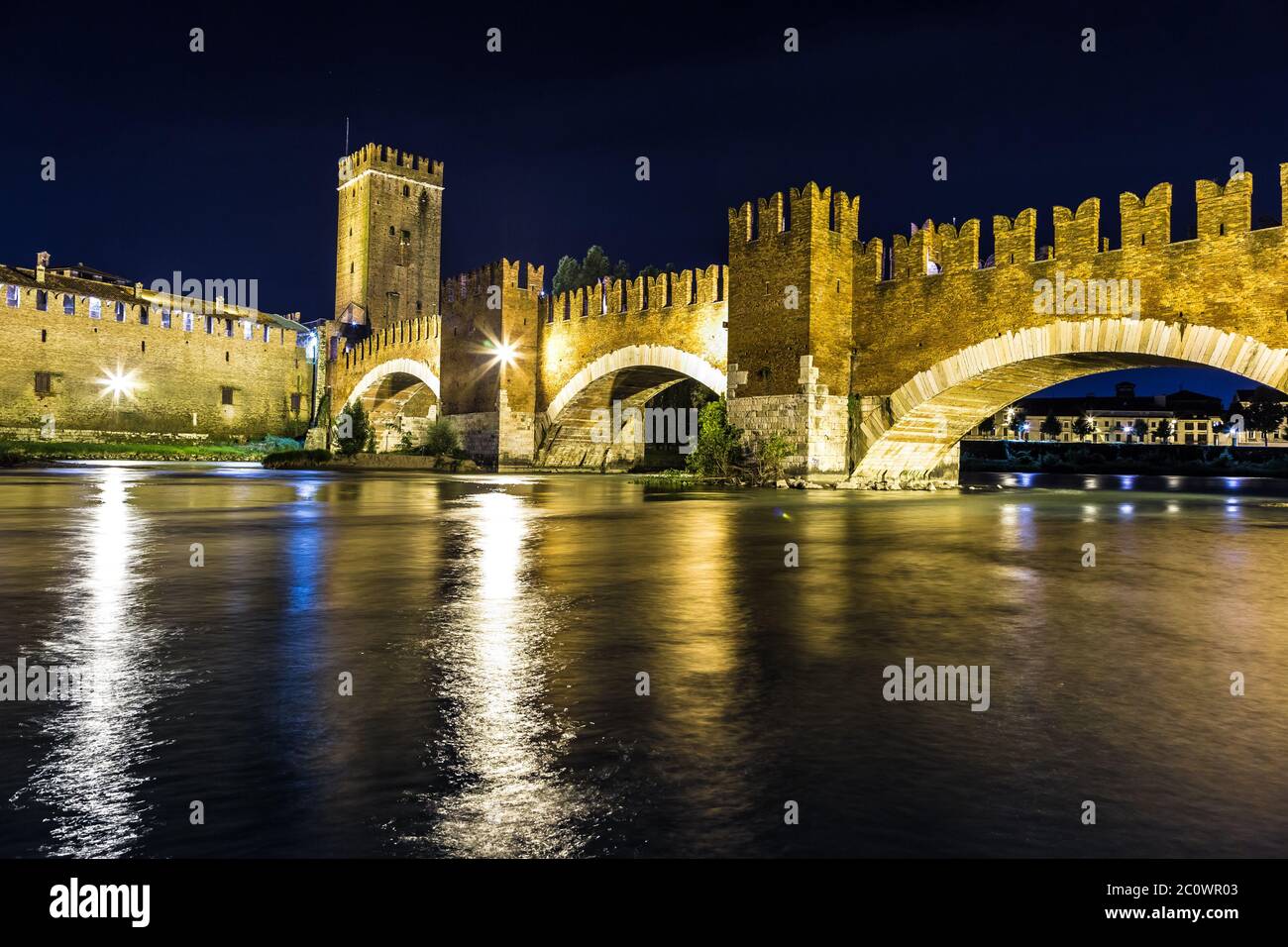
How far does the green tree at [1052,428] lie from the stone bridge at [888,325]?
8418 centimetres

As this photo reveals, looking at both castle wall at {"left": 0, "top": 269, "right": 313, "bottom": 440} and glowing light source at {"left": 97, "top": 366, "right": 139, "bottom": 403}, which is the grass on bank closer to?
castle wall at {"left": 0, "top": 269, "right": 313, "bottom": 440}

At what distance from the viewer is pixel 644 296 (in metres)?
27.6

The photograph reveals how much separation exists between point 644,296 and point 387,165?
1417 inches

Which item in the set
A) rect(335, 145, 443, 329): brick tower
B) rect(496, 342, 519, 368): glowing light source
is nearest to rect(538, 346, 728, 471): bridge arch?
rect(496, 342, 519, 368): glowing light source

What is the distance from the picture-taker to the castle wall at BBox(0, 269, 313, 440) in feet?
152

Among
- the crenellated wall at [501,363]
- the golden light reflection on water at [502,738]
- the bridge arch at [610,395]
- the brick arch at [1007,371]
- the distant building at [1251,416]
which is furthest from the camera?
the distant building at [1251,416]

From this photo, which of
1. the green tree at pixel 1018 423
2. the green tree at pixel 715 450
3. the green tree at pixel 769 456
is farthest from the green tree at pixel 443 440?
the green tree at pixel 1018 423

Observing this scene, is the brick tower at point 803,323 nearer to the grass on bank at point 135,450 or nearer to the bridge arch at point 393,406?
the bridge arch at point 393,406

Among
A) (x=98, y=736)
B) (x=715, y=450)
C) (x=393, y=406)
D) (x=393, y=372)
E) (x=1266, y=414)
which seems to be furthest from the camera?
(x=1266, y=414)

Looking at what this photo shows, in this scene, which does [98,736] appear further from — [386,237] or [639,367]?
[386,237]

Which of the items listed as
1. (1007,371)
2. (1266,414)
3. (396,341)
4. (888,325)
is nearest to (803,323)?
(888,325)

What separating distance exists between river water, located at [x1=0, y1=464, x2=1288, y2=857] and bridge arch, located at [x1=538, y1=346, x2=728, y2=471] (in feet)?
60.9

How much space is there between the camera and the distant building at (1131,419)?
101 meters
